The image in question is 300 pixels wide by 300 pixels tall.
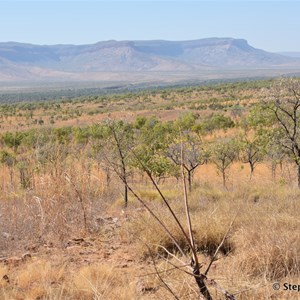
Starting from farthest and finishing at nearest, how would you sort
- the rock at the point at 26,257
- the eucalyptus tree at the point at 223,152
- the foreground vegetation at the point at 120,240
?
the eucalyptus tree at the point at 223,152 < the rock at the point at 26,257 < the foreground vegetation at the point at 120,240

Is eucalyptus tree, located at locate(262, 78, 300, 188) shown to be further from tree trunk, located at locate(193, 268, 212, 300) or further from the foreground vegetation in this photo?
tree trunk, located at locate(193, 268, 212, 300)

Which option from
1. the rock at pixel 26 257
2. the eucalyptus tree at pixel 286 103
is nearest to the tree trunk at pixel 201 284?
the rock at pixel 26 257

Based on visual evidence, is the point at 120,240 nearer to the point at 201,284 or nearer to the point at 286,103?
the point at 201,284

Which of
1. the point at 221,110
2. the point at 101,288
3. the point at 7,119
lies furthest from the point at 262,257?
the point at 7,119

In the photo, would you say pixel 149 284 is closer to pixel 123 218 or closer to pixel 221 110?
pixel 123 218

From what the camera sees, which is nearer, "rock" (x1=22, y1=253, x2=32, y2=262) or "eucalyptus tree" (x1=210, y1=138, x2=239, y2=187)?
"rock" (x1=22, y1=253, x2=32, y2=262)

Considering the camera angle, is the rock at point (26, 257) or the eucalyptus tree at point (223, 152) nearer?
the rock at point (26, 257)

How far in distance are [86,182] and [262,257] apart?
441cm

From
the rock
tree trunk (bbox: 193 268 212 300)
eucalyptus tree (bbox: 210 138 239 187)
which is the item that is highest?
tree trunk (bbox: 193 268 212 300)

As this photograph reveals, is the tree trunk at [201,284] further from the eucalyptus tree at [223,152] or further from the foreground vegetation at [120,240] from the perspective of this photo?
the eucalyptus tree at [223,152]

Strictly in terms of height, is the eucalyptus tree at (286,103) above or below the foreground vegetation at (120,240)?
above

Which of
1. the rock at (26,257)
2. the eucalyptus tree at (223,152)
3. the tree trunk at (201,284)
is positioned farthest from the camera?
the eucalyptus tree at (223,152)

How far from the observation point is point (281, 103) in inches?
528

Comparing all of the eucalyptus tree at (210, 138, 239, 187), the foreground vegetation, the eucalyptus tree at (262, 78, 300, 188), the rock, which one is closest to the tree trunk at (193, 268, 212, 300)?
the foreground vegetation
